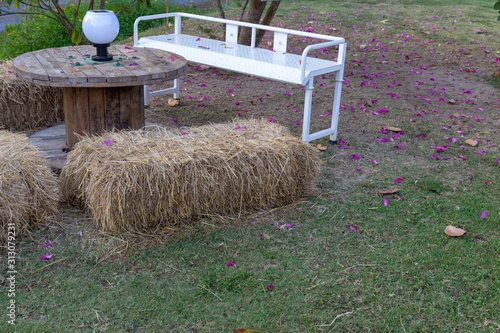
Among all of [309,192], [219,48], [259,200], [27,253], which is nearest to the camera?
[27,253]

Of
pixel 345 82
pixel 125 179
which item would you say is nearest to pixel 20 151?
pixel 125 179

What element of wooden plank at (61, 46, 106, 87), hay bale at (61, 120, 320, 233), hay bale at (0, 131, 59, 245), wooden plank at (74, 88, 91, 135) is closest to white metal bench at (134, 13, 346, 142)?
hay bale at (61, 120, 320, 233)

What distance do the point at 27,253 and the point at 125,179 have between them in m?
0.71

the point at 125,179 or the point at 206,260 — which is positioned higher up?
the point at 125,179

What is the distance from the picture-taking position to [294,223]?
3.20 m

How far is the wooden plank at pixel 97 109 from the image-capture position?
3.74 meters

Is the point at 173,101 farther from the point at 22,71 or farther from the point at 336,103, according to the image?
the point at 22,71

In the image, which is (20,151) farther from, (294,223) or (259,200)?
(294,223)

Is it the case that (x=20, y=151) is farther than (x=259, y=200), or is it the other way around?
(x=259, y=200)

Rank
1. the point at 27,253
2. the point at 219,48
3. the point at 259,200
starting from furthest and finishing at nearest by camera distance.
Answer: the point at 219,48 < the point at 259,200 < the point at 27,253

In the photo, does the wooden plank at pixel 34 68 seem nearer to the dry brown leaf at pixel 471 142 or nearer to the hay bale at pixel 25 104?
the hay bale at pixel 25 104

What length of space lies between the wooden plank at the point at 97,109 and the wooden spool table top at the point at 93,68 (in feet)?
0.72

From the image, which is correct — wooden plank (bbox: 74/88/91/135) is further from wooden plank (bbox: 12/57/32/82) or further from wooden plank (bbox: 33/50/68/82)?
wooden plank (bbox: 12/57/32/82)

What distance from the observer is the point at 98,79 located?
3303 millimetres
